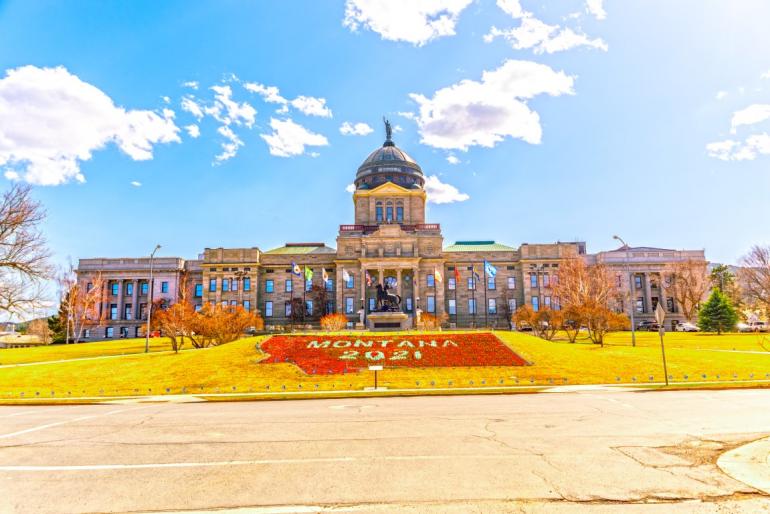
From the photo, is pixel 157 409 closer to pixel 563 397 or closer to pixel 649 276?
pixel 563 397

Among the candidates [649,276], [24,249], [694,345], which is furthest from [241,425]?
[649,276]

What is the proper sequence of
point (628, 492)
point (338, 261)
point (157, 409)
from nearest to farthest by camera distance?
point (628, 492) → point (157, 409) → point (338, 261)

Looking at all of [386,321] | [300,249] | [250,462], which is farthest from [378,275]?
[250,462]

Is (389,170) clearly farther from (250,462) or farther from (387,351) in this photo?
(250,462)

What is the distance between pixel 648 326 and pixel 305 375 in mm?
69257

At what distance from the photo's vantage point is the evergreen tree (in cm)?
6016

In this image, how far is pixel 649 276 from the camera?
90.2 meters

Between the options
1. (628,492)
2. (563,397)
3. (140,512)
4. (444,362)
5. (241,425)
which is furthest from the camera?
(444,362)

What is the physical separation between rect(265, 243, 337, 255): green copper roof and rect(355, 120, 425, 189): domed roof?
48.6 feet

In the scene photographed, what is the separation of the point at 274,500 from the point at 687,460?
7478 mm

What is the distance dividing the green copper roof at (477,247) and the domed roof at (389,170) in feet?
47.1

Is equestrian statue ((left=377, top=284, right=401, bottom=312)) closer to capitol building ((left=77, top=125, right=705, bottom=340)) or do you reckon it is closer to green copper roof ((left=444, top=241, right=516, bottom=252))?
capitol building ((left=77, top=125, right=705, bottom=340))

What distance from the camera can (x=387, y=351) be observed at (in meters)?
32.7

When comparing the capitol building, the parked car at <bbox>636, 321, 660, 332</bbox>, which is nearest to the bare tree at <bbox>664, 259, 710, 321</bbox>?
the capitol building
